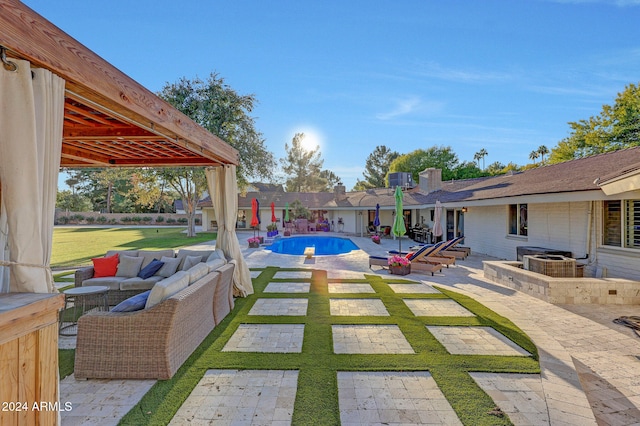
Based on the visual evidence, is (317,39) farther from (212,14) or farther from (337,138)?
(337,138)

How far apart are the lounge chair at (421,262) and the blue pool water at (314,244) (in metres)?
6.58

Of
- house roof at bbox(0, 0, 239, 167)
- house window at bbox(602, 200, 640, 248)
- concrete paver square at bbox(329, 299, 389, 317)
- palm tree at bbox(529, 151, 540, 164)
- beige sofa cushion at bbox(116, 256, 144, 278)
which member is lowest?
concrete paver square at bbox(329, 299, 389, 317)

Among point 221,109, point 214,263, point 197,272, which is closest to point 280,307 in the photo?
point 214,263

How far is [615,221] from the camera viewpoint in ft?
26.5

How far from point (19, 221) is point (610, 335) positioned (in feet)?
26.3

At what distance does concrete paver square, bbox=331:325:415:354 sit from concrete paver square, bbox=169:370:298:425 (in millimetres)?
1117

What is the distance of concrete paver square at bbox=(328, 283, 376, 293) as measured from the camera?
7941 millimetres

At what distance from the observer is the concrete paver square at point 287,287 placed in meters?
7.94

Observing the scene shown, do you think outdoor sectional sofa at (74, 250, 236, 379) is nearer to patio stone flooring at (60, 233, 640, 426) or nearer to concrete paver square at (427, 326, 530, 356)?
patio stone flooring at (60, 233, 640, 426)

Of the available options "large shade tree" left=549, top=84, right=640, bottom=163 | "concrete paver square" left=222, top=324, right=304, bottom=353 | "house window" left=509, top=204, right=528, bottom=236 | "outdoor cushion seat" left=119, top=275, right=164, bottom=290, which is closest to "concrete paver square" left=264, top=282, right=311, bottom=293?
"concrete paver square" left=222, top=324, right=304, bottom=353

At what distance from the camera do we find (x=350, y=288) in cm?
826

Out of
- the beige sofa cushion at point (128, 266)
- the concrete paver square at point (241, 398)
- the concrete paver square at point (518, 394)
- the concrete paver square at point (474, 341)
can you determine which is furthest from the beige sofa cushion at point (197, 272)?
the concrete paver square at point (518, 394)

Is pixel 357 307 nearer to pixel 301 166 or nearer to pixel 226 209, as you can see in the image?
pixel 226 209

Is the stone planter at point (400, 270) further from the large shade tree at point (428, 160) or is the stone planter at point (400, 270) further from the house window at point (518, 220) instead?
the large shade tree at point (428, 160)
